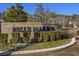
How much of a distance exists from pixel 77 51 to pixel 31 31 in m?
0.88

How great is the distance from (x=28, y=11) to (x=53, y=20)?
465 millimetres

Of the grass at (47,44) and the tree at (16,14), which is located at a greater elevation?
the tree at (16,14)

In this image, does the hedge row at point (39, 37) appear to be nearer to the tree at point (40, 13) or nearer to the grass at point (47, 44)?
the grass at point (47, 44)

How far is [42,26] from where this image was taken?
27.5 meters

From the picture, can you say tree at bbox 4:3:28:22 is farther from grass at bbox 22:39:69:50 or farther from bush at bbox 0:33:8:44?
grass at bbox 22:39:69:50

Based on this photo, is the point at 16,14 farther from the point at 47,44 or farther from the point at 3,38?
the point at 47,44

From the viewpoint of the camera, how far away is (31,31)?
90.3ft

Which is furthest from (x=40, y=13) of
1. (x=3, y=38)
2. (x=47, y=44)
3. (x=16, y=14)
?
(x=3, y=38)

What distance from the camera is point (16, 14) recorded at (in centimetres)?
2752

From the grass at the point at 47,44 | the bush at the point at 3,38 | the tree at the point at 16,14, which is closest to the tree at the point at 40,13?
the tree at the point at 16,14

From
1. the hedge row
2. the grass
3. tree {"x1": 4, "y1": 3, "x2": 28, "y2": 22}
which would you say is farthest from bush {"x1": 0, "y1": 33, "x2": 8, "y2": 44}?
the grass

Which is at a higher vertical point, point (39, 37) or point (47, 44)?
point (39, 37)

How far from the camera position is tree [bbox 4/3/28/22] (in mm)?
27484

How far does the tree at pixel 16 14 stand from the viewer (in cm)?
2748
